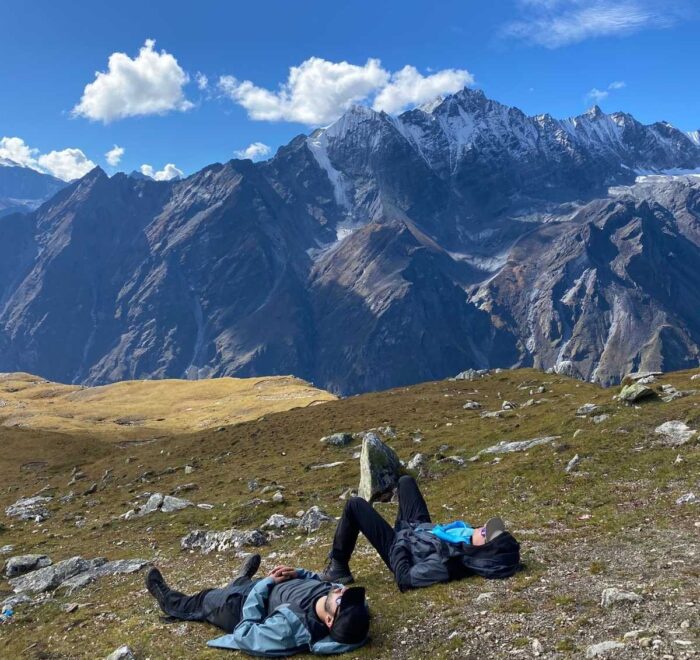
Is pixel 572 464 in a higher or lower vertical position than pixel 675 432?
lower

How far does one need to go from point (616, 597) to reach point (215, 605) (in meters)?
9.18

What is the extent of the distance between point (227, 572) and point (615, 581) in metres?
13.2

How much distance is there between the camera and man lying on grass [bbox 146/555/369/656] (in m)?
11.8

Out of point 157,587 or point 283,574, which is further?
point 157,587

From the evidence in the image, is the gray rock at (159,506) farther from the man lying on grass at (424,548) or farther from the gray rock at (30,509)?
the man lying on grass at (424,548)

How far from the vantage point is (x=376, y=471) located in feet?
94.4

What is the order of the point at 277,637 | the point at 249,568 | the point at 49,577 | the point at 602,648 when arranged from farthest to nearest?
the point at 49,577, the point at 249,568, the point at 277,637, the point at 602,648

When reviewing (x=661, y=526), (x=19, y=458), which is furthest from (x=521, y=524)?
(x=19, y=458)

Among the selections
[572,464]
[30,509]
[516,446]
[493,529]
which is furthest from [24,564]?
[516,446]

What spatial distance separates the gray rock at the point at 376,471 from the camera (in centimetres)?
2852

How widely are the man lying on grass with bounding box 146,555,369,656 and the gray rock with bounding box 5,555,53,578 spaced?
1570 cm

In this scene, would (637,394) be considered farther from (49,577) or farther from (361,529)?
(49,577)

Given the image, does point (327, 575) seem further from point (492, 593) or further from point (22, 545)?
point (22, 545)

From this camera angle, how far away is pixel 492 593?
525 inches
